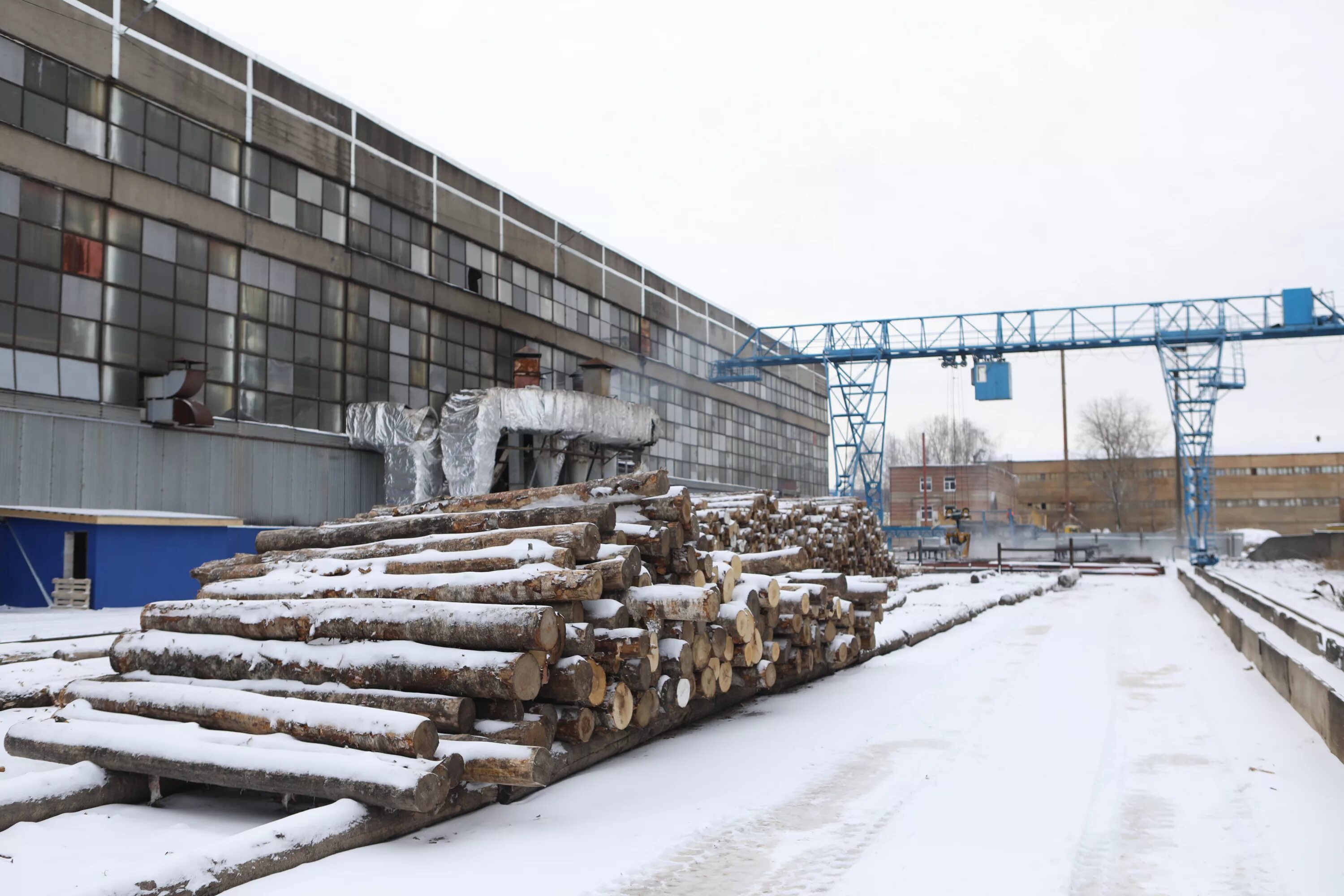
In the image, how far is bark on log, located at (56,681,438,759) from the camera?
5301mm

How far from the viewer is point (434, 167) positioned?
26.8m

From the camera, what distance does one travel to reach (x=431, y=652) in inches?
235

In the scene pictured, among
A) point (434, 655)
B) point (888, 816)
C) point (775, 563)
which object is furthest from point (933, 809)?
point (775, 563)

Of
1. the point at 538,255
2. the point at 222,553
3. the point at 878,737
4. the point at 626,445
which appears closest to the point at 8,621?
the point at 222,553

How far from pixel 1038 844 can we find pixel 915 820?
0.72 m

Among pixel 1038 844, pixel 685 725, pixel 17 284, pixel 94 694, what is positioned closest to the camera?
pixel 1038 844

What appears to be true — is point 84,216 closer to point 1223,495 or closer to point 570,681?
point 570,681

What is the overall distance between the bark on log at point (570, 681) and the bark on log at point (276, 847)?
2.90ft

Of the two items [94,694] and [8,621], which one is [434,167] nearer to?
[8,621]

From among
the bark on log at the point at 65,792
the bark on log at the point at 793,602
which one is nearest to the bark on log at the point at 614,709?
the bark on log at the point at 65,792

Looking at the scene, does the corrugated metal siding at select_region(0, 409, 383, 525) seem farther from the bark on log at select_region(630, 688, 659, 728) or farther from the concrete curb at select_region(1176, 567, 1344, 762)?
the concrete curb at select_region(1176, 567, 1344, 762)

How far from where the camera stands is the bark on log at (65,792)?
5.12 metres

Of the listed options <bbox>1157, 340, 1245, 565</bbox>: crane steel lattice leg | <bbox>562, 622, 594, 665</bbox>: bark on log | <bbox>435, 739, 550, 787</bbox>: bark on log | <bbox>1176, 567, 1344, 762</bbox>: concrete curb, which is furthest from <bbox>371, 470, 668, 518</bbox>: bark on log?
<bbox>1157, 340, 1245, 565</bbox>: crane steel lattice leg

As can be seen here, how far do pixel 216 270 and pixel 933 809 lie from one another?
64.2 feet
